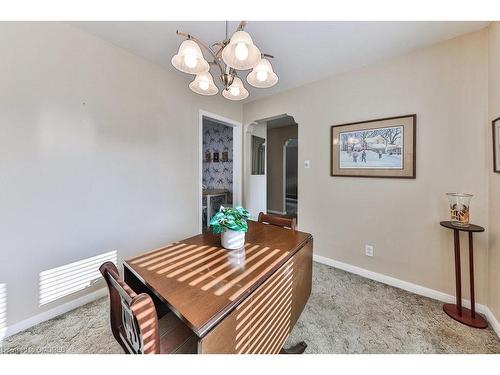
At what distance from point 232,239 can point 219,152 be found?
3629mm

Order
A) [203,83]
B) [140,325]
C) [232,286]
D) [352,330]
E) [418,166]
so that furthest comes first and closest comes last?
[418,166], [352,330], [203,83], [232,286], [140,325]

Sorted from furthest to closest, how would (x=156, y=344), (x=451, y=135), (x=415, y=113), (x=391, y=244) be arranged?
(x=391, y=244) → (x=415, y=113) → (x=451, y=135) → (x=156, y=344)

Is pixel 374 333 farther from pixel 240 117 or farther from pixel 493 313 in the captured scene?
pixel 240 117

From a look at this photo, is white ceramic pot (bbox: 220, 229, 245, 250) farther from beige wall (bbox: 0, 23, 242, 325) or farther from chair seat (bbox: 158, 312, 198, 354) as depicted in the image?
beige wall (bbox: 0, 23, 242, 325)

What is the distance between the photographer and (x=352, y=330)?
1.61 m

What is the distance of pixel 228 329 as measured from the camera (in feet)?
2.64

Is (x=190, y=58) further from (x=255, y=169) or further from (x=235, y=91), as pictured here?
(x=255, y=169)

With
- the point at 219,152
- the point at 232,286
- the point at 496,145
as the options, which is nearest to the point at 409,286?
the point at 496,145

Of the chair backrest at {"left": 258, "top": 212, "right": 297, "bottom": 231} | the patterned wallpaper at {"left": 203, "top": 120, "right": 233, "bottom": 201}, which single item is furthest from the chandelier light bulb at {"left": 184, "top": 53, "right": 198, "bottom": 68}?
the patterned wallpaper at {"left": 203, "top": 120, "right": 233, "bottom": 201}

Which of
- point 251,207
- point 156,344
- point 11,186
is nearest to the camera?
point 156,344
